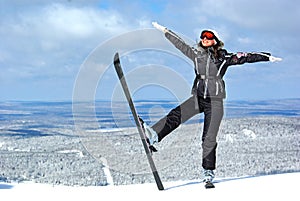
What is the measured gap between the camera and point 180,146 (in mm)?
7129

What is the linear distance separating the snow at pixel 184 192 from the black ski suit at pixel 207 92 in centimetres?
59

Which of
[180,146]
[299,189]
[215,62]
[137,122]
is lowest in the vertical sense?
[299,189]

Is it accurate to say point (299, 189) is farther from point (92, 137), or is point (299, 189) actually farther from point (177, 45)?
point (92, 137)

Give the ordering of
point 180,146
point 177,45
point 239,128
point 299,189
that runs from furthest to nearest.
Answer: point 239,128, point 180,146, point 177,45, point 299,189

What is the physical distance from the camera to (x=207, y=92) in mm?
6168

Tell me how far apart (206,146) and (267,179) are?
127 centimetres

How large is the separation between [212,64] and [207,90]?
0.41 m

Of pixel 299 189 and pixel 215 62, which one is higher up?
pixel 215 62

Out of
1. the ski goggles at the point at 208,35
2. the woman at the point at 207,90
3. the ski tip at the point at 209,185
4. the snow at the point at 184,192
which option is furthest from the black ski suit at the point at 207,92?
the snow at the point at 184,192

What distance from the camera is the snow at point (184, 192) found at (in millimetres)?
5652

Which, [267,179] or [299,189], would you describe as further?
[267,179]

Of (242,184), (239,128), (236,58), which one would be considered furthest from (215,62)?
(239,128)

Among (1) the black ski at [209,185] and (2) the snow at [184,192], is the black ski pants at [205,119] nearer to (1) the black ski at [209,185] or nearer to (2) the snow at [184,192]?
(1) the black ski at [209,185]

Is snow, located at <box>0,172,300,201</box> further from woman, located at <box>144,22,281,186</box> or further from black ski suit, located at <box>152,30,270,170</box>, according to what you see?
black ski suit, located at <box>152,30,270,170</box>
